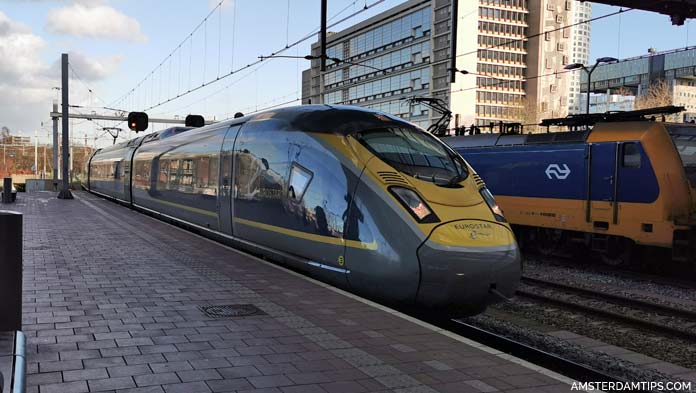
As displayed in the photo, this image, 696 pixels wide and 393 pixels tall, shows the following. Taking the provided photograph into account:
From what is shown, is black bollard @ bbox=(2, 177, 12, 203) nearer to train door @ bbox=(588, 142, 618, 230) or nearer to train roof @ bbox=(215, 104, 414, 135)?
train roof @ bbox=(215, 104, 414, 135)

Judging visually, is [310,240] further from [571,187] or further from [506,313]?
[571,187]

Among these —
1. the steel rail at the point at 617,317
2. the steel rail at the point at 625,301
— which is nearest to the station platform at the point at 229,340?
the steel rail at the point at 617,317

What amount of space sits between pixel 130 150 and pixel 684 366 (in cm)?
2103

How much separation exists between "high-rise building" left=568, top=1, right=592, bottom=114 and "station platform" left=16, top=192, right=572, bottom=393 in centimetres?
8452

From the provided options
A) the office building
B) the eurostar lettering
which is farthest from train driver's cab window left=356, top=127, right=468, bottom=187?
the office building

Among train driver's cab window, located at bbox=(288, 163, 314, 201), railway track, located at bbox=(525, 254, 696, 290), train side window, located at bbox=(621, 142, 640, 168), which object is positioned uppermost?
train side window, located at bbox=(621, 142, 640, 168)

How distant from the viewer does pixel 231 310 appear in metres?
6.18

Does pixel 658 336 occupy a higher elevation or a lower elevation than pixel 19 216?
lower

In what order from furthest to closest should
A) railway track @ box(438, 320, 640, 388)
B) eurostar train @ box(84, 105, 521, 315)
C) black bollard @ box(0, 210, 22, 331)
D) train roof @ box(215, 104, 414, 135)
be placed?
train roof @ box(215, 104, 414, 135), eurostar train @ box(84, 105, 521, 315), railway track @ box(438, 320, 640, 388), black bollard @ box(0, 210, 22, 331)

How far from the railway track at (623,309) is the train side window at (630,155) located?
11.4 ft

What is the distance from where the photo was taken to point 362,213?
6945 mm

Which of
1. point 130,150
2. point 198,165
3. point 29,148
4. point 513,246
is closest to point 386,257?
point 513,246

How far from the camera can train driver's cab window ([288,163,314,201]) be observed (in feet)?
26.1

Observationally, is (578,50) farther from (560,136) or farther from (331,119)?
(331,119)
